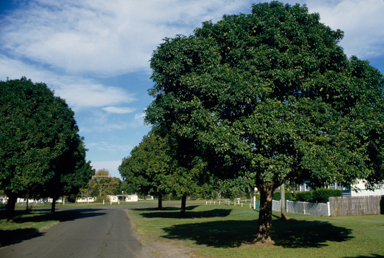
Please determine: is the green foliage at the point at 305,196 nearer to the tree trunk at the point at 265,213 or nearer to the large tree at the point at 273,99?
the large tree at the point at 273,99

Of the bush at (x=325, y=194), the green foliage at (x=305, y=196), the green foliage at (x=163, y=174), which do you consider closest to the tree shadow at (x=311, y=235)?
the green foliage at (x=163, y=174)

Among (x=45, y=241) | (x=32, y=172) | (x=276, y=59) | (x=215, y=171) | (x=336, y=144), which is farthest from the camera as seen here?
(x=32, y=172)

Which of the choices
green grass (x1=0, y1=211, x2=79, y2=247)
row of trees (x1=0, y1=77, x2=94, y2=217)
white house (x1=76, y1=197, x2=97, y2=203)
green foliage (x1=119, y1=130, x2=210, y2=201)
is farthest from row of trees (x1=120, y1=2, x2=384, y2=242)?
white house (x1=76, y1=197, x2=97, y2=203)

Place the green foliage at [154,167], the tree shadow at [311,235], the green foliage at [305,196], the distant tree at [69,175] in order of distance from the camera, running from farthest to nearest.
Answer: the green foliage at [305,196] < the green foliage at [154,167] < the distant tree at [69,175] < the tree shadow at [311,235]

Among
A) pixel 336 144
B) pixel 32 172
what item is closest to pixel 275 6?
pixel 336 144

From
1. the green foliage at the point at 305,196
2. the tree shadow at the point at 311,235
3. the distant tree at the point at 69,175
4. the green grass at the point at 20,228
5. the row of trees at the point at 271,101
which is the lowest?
the green grass at the point at 20,228

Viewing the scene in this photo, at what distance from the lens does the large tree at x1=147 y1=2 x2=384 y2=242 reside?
32.6ft

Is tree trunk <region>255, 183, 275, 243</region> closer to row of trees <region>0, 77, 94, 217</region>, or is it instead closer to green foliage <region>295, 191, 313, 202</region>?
row of trees <region>0, 77, 94, 217</region>

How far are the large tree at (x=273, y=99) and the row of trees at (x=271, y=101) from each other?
0.04m

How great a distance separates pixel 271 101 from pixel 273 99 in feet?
1.68

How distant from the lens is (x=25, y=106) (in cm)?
2375

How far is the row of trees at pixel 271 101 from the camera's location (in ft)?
32.6

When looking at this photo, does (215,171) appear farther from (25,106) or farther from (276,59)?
(25,106)

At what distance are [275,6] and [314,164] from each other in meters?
7.13
